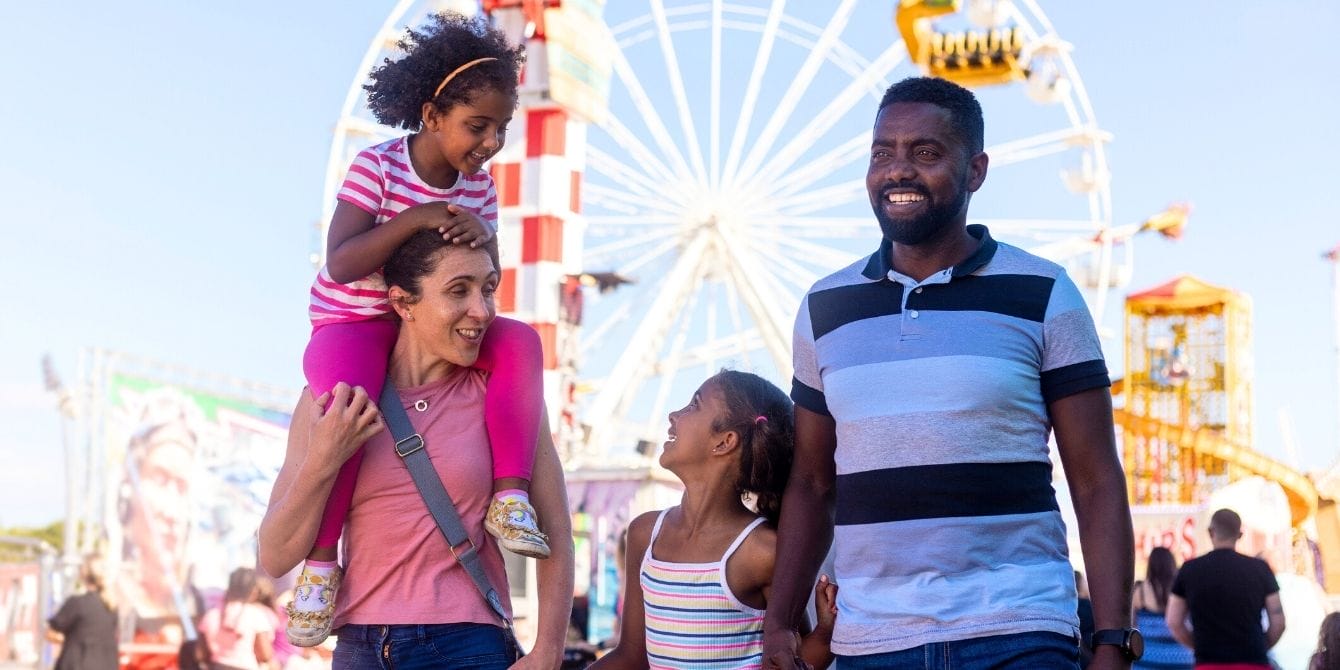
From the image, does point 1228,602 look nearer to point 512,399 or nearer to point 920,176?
point 920,176

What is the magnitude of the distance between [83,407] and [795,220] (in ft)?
44.7

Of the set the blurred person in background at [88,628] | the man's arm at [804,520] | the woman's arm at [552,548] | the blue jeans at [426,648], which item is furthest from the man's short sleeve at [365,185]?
the blurred person in background at [88,628]

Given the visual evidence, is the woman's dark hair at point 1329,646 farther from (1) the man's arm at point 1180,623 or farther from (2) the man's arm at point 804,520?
(2) the man's arm at point 804,520

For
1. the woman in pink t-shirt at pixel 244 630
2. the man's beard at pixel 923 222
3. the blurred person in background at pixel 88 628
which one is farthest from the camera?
the woman in pink t-shirt at pixel 244 630

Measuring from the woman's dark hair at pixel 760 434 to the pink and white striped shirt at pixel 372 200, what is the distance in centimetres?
68

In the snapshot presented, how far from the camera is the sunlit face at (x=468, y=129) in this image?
2.78 metres

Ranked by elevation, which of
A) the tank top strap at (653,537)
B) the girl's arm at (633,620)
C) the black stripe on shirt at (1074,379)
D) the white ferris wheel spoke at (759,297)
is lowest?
the girl's arm at (633,620)

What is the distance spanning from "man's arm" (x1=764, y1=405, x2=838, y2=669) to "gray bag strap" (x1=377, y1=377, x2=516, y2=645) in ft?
1.65

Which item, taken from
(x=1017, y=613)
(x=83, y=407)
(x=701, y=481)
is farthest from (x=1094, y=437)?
(x=83, y=407)

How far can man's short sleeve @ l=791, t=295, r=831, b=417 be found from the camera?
2664mm

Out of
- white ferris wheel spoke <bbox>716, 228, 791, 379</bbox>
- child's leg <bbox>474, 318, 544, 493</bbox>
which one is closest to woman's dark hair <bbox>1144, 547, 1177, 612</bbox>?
child's leg <bbox>474, 318, 544, 493</bbox>

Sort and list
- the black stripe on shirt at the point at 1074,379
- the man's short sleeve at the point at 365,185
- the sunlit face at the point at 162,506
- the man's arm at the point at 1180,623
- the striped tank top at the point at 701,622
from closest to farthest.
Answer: the black stripe on shirt at the point at 1074,379
the man's short sleeve at the point at 365,185
the striped tank top at the point at 701,622
the man's arm at the point at 1180,623
the sunlit face at the point at 162,506

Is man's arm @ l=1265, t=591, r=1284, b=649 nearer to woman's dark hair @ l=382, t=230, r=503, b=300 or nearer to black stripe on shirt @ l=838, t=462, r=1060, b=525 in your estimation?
black stripe on shirt @ l=838, t=462, r=1060, b=525

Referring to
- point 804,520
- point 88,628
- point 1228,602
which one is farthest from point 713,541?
point 88,628
